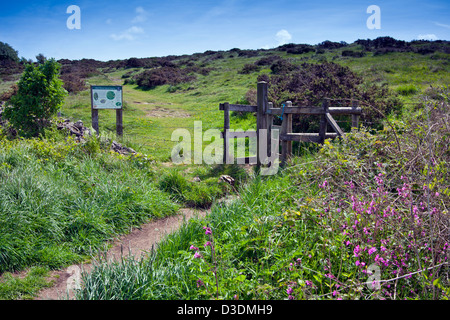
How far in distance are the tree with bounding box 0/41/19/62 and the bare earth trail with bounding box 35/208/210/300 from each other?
47.3 m

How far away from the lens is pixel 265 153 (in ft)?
27.6

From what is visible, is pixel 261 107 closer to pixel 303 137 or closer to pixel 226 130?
pixel 226 130

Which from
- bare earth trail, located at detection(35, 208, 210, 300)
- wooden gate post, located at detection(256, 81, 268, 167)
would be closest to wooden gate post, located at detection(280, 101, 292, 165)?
wooden gate post, located at detection(256, 81, 268, 167)

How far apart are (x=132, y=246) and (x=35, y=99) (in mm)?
6031

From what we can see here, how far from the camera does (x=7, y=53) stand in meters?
44.2

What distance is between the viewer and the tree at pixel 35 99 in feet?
29.7

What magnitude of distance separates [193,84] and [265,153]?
68.9 ft

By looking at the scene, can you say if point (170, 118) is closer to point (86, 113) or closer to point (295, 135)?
point (86, 113)

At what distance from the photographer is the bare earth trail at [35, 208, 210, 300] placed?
390 cm

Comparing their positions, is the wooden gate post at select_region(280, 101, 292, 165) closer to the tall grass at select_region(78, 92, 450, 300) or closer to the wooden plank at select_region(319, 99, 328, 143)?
the wooden plank at select_region(319, 99, 328, 143)

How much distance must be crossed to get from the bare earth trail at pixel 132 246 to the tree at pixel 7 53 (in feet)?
155

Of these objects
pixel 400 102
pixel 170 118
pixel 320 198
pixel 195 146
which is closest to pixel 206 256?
pixel 320 198

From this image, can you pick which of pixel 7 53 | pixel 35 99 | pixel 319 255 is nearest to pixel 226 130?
pixel 35 99
